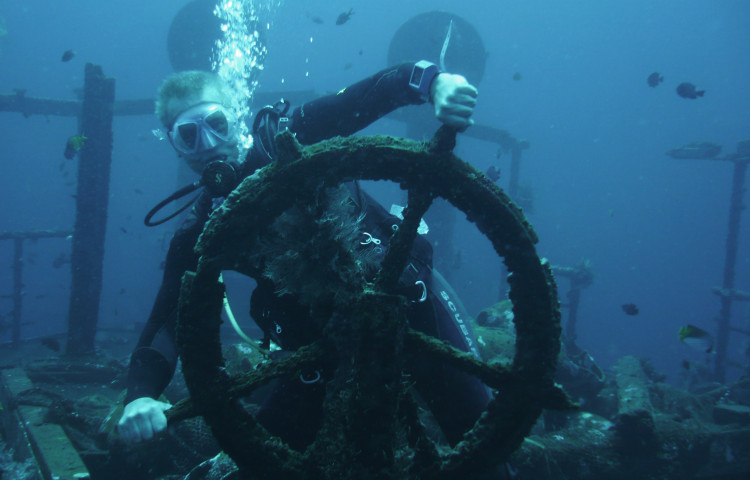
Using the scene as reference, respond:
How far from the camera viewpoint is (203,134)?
2834 millimetres

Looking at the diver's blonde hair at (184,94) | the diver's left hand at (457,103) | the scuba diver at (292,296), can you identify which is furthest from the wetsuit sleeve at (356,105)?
the diver's blonde hair at (184,94)

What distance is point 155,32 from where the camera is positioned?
13562 centimetres

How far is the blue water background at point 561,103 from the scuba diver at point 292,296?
100m

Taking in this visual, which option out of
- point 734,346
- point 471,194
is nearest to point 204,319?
point 471,194

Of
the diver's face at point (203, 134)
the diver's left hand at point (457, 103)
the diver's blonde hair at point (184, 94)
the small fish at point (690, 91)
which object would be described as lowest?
the diver's left hand at point (457, 103)

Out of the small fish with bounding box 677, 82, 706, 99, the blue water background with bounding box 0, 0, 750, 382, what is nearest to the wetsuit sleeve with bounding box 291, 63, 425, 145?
the small fish with bounding box 677, 82, 706, 99

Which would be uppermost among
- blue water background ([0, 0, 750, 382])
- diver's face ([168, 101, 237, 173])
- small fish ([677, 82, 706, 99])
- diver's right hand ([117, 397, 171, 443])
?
blue water background ([0, 0, 750, 382])

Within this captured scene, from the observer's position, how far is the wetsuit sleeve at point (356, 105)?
219 centimetres

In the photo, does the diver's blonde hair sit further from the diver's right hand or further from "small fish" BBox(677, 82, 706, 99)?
"small fish" BBox(677, 82, 706, 99)

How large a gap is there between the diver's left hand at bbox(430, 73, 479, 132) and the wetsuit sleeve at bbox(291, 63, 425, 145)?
16.6 inches

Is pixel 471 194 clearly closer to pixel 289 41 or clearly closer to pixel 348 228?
pixel 348 228

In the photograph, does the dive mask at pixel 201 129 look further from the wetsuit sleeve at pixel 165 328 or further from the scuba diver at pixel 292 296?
the wetsuit sleeve at pixel 165 328

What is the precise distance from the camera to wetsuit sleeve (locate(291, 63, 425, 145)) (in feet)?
7.19

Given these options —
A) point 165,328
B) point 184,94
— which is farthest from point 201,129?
point 165,328
